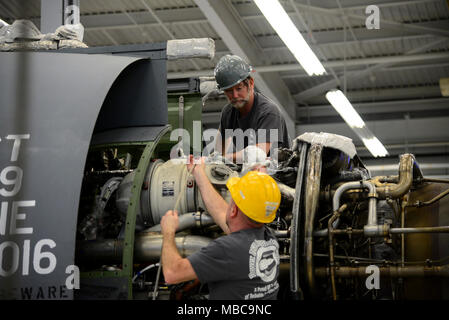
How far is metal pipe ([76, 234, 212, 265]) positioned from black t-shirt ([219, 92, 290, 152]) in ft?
3.23

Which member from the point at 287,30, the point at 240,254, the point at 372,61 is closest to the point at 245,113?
the point at 240,254

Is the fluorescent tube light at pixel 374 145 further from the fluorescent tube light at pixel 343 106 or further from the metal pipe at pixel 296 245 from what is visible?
the metal pipe at pixel 296 245

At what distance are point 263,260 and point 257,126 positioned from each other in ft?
4.68

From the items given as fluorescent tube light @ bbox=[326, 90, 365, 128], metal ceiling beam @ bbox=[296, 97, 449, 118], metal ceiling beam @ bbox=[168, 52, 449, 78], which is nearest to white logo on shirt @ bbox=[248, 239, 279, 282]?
fluorescent tube light @ bbox=[326, 90, 365, 128]

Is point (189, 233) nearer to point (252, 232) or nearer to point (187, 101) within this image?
point (252, 232)

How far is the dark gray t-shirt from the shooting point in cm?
347

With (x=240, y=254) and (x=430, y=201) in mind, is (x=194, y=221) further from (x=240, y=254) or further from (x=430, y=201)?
(x=430, y=201)

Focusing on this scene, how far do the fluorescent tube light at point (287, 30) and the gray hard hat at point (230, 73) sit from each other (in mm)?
3520

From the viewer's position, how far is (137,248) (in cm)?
405

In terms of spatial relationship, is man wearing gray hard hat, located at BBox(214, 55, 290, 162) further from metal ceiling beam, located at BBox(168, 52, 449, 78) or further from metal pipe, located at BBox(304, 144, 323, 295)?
metal ceiling beam, located at BBox(168, 52, 449, 78)

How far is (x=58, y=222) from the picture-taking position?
11.7 ft

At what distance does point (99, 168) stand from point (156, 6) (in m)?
7.33
